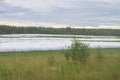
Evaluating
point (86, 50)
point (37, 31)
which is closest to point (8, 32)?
point (37, 31)

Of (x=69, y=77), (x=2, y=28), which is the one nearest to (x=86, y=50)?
(x=69, y=77)

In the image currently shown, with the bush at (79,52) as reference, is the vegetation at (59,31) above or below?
below

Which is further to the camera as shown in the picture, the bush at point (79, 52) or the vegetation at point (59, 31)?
the vegetation at point (59, 31)

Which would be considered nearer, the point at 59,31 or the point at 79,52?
the point at 79,52

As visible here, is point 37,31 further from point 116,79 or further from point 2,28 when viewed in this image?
point 116,79

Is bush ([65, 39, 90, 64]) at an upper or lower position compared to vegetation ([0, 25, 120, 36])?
upper

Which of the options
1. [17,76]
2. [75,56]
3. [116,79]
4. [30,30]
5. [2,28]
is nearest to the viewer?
[116,79]

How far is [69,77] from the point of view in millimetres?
14164

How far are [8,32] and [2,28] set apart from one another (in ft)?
29.9

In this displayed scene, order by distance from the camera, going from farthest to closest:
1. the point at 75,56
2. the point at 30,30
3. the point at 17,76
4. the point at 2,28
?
1. the point at 30,30
2. the point at 2,28
3. the point at 75,56
4. the point at 17,76

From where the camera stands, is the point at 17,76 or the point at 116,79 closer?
the point at 116,79

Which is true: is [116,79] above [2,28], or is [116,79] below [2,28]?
above

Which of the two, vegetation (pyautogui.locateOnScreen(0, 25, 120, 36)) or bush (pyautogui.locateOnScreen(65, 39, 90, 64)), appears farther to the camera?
vegetation (pyautogui.locateOnScreen(0, 25, 120, 36))

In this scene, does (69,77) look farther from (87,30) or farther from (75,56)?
(87,30)
